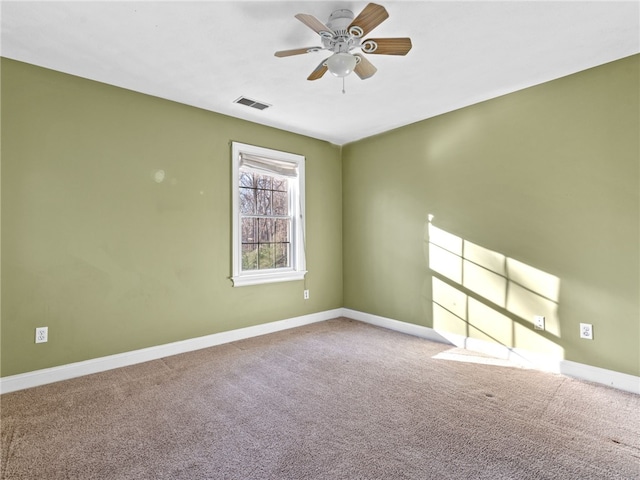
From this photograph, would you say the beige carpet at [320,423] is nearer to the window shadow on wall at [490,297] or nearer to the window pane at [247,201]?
the window shadow on wall at [490,297]

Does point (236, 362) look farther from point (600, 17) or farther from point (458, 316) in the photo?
point (600, 17)

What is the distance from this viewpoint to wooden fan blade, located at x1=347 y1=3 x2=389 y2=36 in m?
1.79

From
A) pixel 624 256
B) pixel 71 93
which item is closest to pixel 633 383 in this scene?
pixel 624 256

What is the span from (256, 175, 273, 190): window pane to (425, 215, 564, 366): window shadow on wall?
2.04 m

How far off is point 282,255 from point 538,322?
2.92 metres

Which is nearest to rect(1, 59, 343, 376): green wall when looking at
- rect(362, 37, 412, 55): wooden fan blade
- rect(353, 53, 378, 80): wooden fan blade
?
rect(353, 53, 378, 80): wooden fan blade

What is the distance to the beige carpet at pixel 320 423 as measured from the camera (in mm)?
1735

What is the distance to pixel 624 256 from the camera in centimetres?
262

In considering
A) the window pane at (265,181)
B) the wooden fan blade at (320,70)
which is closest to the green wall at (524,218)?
the window pane at (265,181)

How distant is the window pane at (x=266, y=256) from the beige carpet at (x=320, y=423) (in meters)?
1.34

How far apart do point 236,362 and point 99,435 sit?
1.29 meters

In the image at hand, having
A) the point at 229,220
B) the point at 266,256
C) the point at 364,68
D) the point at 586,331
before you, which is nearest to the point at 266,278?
the point at 266,256

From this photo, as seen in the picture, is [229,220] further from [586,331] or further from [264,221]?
[586,331]

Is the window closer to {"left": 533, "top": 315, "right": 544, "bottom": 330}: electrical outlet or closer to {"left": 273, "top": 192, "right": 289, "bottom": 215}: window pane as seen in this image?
{"left": 273, "top": 192, "right": 289, "bottom": 215}: window pane
